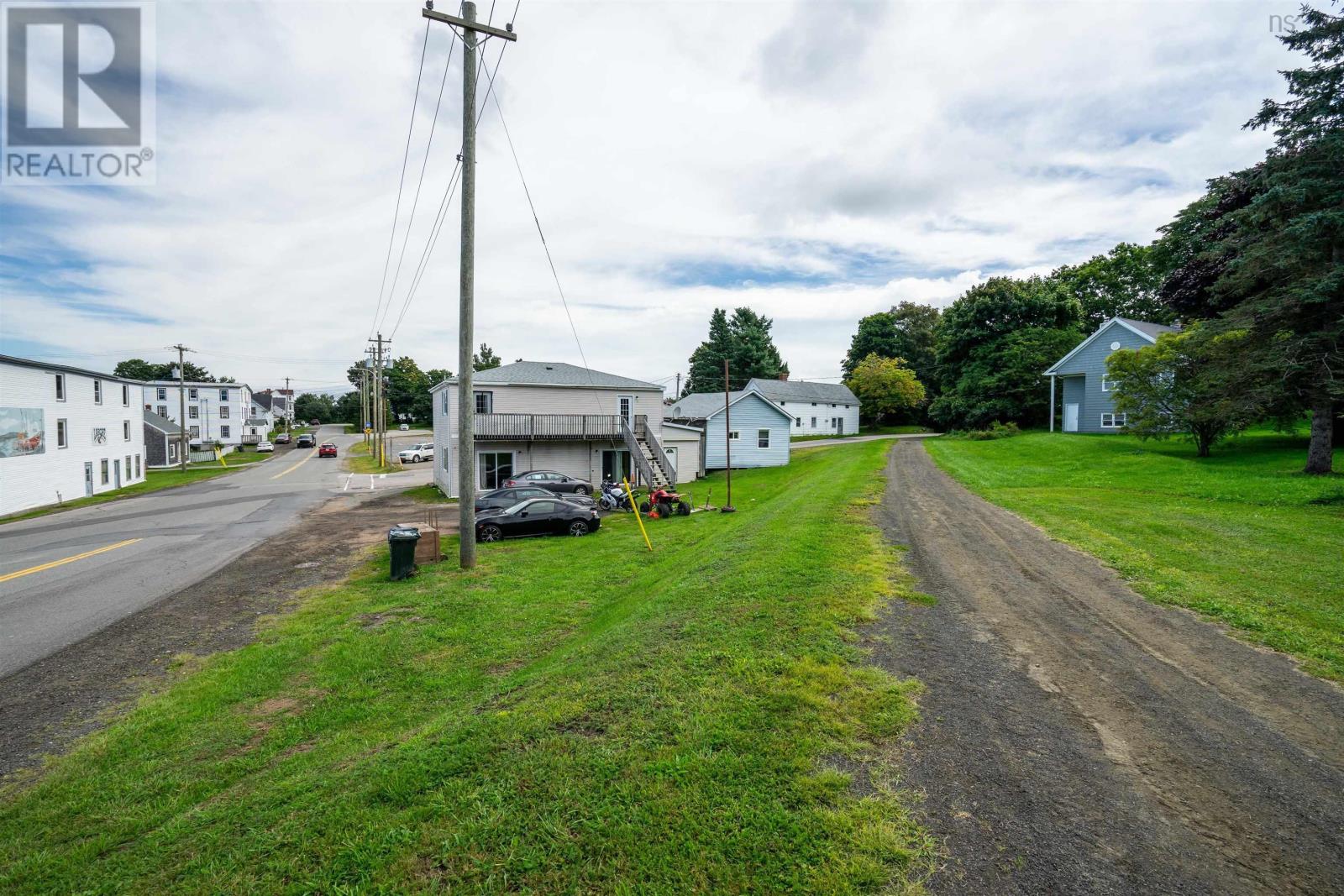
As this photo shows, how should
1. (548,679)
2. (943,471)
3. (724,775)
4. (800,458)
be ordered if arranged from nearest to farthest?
(724,775) < (548,679) < (943,471) < (800,458)

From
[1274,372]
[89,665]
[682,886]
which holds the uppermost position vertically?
[1274,372]

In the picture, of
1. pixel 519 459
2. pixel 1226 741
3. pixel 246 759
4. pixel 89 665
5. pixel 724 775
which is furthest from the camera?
pixel 519 459

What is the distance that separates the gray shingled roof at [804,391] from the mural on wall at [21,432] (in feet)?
141

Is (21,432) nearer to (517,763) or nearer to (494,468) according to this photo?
(494,468)

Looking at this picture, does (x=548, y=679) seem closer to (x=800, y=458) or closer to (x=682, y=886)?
(x=682, y=886)

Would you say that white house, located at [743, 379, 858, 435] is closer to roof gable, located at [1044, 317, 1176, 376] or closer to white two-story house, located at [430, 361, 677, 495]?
roof gable, located at [1044, 317, 1176, 376]

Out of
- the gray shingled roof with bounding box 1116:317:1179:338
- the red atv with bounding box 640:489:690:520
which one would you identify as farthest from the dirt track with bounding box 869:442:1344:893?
the gray shingled roof with bounding box 1116:317:1179:338

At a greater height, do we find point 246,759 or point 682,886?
point 682,886

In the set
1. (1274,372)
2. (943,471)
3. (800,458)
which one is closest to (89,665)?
(943,471)

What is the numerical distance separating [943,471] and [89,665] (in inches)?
946

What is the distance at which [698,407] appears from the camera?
136 feet

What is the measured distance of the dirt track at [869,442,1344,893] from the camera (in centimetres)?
333

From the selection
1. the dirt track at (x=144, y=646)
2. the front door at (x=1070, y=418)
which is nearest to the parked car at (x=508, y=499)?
the dirt track at (x=144, y=646)

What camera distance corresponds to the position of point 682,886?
324 cm
